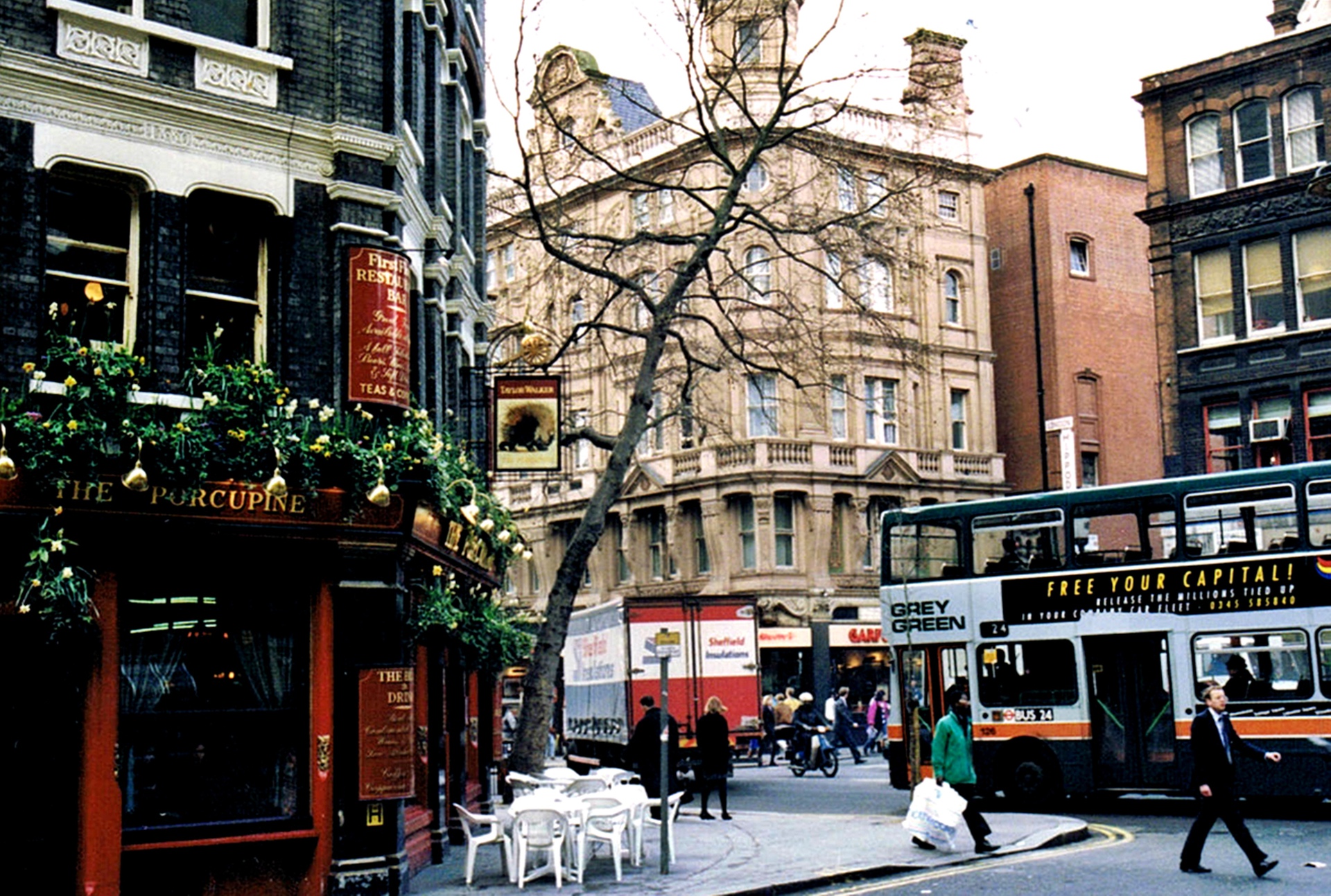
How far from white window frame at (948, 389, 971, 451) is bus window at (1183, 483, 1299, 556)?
30.4 metres

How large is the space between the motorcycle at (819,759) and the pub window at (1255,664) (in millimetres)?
13269

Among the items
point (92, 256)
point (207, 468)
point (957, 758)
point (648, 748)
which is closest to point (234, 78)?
point (92, 256)

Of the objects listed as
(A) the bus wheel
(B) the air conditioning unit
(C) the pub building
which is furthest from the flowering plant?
(B) the air conditioning unit

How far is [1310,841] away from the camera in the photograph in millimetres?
16828

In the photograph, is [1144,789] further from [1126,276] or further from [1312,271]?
[1126,276]

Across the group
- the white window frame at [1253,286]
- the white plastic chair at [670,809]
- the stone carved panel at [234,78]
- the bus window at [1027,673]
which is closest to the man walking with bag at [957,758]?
the white plastic chair at [670,809]

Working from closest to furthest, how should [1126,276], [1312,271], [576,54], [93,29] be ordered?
[93,29] < [1312,271] < [576,54] < [1126,276]

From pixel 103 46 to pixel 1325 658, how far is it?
15.4 meters

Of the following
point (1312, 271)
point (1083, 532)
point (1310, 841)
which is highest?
point (1312, 271)

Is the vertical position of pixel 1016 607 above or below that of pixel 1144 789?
above

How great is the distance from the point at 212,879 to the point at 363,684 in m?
2.12

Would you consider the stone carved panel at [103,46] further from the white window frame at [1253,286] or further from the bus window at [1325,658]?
the white window frame at [1253,286]

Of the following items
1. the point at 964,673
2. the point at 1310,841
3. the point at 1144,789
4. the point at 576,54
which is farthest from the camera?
the point at 576,54

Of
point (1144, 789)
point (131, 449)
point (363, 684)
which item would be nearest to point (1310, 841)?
point (1144, 789)
